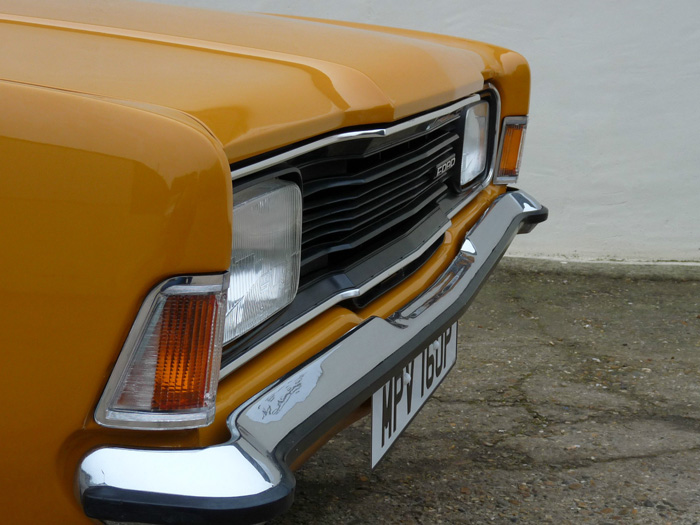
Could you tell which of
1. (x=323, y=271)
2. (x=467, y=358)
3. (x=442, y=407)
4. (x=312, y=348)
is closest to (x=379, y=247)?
(x=323, y=271)

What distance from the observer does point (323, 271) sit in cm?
158

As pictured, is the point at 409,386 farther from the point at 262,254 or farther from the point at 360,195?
the point at 262,254

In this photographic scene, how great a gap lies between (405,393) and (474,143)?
900mm

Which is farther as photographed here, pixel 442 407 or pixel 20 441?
pixel 442 407

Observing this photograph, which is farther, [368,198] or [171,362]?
[368,198]

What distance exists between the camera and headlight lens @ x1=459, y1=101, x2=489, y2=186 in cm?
222

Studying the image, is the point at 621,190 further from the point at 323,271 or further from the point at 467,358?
the point at 323,271

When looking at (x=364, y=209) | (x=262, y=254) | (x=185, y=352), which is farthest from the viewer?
(x=364, y=209)

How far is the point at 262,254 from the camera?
130cm

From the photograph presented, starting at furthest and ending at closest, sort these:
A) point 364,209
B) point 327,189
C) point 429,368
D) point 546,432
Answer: point 546,432
point 429,368
point 364,209
point 327,189

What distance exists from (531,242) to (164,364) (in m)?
3.65

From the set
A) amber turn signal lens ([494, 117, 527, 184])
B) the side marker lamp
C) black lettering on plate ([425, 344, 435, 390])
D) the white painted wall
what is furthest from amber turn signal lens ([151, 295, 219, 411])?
the white painted wall

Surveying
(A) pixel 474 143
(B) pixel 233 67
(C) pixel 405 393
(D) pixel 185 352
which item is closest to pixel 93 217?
(D) pixel 185 352

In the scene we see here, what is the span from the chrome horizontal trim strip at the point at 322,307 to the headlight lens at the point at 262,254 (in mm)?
39
